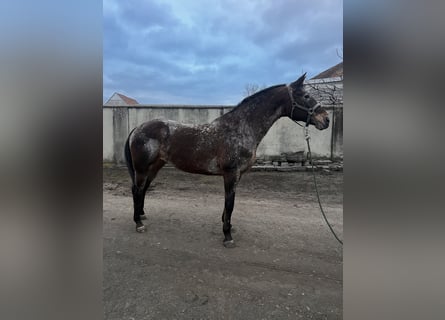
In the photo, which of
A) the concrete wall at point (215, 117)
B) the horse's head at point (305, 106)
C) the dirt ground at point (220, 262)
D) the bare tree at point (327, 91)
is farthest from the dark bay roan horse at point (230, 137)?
the bare tree at point (327, 91)

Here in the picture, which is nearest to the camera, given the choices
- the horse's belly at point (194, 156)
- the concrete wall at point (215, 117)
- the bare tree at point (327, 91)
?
the horse's belly at point (194, 156)

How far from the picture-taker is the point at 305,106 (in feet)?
9.61

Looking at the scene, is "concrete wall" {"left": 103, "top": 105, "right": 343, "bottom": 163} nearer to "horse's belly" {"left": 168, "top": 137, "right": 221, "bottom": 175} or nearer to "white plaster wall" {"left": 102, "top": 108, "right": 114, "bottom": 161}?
"white plaster wall" {"left": 102, "top": 108, "right": 114, "bottom": 161}

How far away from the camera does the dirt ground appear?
1.84 m

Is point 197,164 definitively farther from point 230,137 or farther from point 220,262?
point 220,262

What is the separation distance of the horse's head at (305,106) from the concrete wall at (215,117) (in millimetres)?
4674

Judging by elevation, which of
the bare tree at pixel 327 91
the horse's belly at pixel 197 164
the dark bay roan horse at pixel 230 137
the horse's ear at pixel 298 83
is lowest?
the horse's belly at pixel 197 164

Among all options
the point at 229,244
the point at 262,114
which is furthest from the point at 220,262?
the point at 262,114

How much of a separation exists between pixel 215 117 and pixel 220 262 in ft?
19.8

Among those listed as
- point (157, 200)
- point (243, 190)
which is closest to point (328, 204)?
point (243, 190)

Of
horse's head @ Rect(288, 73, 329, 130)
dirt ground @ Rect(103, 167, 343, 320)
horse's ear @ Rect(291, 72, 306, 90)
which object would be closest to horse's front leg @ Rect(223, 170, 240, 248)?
dirt ground @ Rect(103, 167, 343, 320)

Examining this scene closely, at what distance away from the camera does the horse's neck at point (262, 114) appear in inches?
119

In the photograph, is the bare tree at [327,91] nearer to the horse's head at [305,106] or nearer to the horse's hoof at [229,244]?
the horse's head at [305,106]
